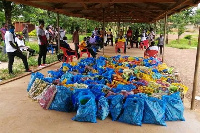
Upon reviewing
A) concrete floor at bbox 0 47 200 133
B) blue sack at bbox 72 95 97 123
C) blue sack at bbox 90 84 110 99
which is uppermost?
blue sack at bbox 90 84 110 99

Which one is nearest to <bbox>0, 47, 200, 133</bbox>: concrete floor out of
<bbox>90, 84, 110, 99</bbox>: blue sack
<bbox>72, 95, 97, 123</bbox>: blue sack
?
<bbox>72, 95, 97, 123</bbox>: blue sack

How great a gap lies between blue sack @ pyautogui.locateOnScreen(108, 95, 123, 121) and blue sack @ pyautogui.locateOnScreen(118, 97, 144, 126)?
119 millimetres

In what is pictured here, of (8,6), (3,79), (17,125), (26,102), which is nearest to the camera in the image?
(17,125)

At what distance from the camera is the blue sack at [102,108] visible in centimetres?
331

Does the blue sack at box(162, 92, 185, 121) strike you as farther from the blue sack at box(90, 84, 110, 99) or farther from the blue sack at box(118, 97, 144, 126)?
the blue sack at box(90, 84, 110, 99)

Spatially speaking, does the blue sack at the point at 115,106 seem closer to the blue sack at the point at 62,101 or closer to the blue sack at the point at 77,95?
the blue sack at the point at 77,95

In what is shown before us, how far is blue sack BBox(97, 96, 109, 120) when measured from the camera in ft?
10.8

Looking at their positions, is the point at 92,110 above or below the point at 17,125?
above

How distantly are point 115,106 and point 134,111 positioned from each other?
323mm

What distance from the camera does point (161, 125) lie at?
3.18 m

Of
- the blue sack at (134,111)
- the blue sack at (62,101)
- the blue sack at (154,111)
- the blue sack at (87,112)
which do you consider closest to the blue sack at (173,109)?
the blue sack at (154,111)

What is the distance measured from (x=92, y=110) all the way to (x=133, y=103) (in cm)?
64

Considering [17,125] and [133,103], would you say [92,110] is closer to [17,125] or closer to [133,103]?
[133,103]

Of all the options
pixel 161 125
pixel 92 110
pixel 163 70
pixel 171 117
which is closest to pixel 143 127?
pixel 161 125
